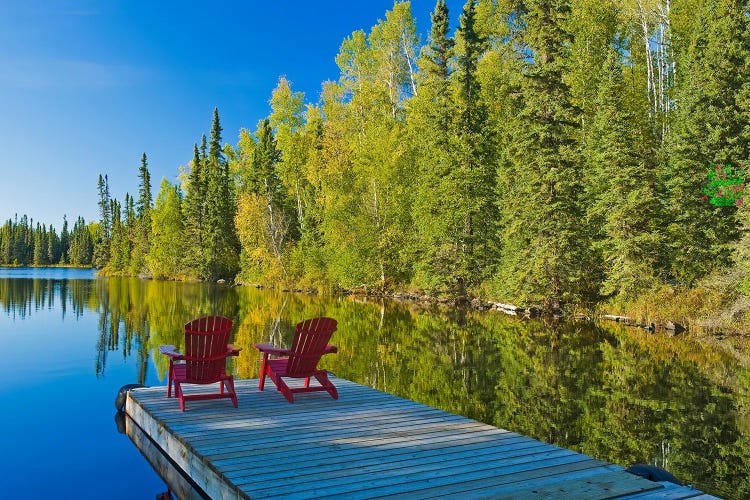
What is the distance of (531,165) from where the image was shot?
936 inches

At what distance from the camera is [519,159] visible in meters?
25.2

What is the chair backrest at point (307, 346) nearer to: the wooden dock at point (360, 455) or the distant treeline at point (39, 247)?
the wooden dock at point (360, 455)

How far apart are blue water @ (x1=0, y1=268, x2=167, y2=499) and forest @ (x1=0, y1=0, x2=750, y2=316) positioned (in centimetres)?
1727

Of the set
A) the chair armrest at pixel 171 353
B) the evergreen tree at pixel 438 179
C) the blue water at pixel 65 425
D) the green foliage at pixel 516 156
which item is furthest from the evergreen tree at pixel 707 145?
the blue water at pixel 65 425

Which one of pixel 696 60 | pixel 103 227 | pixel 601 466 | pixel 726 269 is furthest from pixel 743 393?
pixel 103 227

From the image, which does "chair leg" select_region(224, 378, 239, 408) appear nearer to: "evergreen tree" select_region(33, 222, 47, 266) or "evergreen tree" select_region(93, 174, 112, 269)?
"evergreen tree" select_region(93, 174, 112, 269)

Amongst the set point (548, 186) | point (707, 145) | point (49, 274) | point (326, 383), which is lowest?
point (326, 383)

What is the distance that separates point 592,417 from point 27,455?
8.35m

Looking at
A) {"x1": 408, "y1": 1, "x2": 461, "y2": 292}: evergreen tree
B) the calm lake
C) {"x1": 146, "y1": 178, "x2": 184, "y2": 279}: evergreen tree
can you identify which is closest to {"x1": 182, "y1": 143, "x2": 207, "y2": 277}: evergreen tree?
{"x1": 146, "y1": 178, "x2": 184, "y2": 279}: evergreen tree

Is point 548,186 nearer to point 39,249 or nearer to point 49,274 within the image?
point 49,274

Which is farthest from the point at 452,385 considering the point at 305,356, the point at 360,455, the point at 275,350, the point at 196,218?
the point at 196,218

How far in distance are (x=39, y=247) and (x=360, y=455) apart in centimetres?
11500

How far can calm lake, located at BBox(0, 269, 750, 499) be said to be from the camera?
6.96m

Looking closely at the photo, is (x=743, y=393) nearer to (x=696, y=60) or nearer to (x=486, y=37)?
(x=696, y=60)
